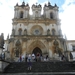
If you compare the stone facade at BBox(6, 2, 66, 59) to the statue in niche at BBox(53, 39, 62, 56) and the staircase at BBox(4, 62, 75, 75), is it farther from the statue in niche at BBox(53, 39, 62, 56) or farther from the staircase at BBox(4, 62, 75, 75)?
the staircase at BBox(4, 62, 75, 75)

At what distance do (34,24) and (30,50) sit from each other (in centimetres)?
664

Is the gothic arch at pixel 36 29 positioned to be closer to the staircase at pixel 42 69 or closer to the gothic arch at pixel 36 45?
the gothic arch at pixel 36 45

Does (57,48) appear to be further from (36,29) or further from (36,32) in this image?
(36,29)

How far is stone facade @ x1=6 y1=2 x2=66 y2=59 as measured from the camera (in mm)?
27109

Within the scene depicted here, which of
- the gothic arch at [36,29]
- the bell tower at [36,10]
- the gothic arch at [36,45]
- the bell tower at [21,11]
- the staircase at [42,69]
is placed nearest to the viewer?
the staircase at [42,69]

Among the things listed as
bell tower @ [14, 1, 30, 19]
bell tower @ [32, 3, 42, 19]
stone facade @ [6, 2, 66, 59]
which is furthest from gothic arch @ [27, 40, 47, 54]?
bell tower @ [14, 1, 30, 19]

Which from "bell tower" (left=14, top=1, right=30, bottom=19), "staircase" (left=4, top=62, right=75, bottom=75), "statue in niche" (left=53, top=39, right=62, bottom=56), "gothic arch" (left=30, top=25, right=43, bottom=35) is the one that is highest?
"bell tower" (left=14, top=1, right=30, bottom=19)

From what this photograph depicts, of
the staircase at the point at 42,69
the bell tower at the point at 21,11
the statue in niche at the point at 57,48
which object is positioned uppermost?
the bell tower at the point at 21,11

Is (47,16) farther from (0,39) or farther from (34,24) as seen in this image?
(0,39)

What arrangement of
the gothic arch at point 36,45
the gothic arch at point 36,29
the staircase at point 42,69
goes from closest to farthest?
the staircase at point 42,69
the gothic arch at point 36,45
the gothic arch at point 36,29

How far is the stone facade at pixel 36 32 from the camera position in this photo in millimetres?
Answer: 27109

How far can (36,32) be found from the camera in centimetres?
2966

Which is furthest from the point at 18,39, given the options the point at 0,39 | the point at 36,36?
the point at 0,39

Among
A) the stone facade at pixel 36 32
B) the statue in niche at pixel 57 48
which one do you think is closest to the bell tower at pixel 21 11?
the stone facade at pixel 36 32
